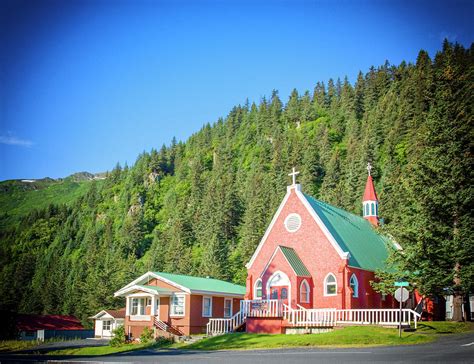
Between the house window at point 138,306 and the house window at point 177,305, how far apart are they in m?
2.92

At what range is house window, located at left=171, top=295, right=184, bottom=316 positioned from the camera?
42.8 metres

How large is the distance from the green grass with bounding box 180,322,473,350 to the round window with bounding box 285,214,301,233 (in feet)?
34.7

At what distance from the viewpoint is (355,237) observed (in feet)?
140

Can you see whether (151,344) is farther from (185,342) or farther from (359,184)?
(359,184)

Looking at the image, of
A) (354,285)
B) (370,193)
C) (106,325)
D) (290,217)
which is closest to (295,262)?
(290,217)

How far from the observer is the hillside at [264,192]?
35250 millimetres

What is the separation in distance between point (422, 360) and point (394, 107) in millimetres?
111146

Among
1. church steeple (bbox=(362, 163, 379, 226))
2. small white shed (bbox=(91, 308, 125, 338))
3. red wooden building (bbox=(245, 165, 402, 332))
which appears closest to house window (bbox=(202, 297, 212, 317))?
red wooden building (bbox=(245, 165, 402, 332))

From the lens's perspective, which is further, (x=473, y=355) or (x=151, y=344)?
(x=151, y=344)

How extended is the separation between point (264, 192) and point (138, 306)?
223ft

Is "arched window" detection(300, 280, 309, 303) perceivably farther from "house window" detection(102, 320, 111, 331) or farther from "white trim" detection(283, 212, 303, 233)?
"house window" detection(102, 320, 111, 331)

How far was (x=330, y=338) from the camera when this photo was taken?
87.6ft

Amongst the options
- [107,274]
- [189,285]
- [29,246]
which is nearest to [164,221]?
[29,246]

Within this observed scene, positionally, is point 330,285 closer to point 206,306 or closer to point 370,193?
point 206,306
